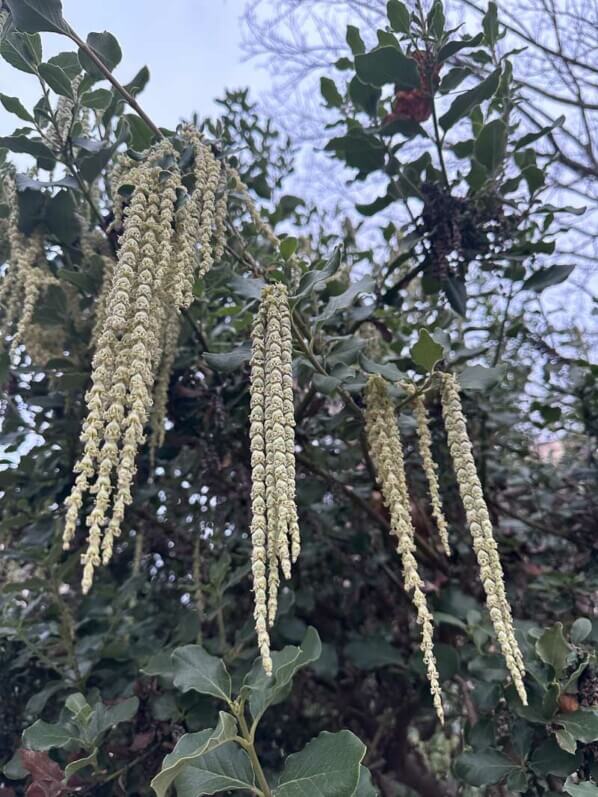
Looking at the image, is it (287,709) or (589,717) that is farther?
(287,709)

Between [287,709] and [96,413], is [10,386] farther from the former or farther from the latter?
[287,709]

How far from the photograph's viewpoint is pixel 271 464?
0.86 metres

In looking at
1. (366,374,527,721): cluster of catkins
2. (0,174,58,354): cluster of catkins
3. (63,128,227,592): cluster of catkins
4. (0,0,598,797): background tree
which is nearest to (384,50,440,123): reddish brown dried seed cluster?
(0,0,598,797): background tree

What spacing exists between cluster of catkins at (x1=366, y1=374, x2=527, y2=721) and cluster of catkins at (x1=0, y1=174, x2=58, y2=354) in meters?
0.67

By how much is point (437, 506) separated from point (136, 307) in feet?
1.93

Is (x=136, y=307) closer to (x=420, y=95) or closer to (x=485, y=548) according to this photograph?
(x=485, y=548)

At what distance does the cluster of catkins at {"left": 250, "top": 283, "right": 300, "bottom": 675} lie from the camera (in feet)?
2.61

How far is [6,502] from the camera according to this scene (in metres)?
1.68

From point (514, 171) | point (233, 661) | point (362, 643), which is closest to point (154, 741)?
point (233, 661)

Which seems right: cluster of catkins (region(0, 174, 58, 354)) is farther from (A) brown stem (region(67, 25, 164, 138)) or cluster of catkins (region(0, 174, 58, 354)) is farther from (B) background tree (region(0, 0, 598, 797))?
(A) brown stem (region(67, 25, 164, 138))

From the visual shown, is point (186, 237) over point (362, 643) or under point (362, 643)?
over

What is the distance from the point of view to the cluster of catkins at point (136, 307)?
774mm

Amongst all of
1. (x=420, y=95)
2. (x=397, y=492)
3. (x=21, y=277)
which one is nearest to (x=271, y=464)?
(x=397, y=492)

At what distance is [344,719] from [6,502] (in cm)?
121
